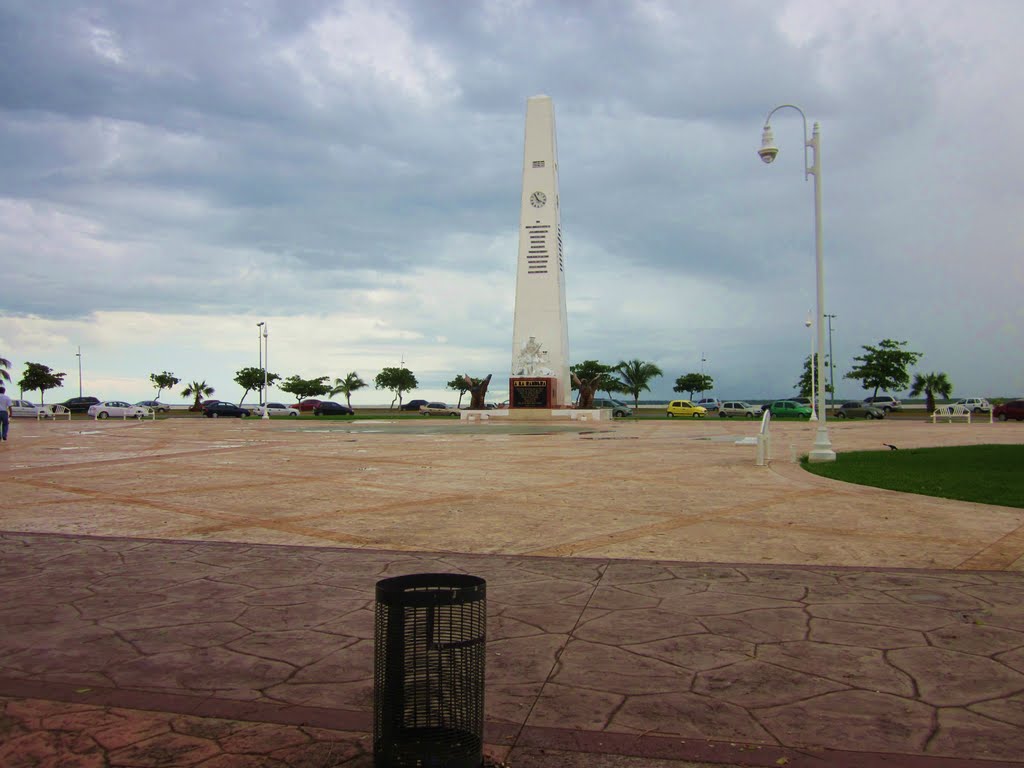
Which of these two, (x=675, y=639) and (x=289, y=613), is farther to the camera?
(x=289, y=613)

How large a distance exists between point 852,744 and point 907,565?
3.60 metres

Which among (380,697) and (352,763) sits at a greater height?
(380,697)

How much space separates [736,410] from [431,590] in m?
63.0

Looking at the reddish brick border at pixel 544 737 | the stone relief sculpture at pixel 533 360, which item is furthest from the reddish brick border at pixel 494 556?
the stone relief sculpture at pixel 533 360

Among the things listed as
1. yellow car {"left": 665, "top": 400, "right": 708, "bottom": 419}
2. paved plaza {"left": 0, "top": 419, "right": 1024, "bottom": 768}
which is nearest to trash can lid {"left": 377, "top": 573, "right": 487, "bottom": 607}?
paved plaza {"left": 0, "top": 419, "right": 1024, "bottom": 768}

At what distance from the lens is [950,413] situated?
48844 mm

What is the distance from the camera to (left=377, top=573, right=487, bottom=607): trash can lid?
288cm

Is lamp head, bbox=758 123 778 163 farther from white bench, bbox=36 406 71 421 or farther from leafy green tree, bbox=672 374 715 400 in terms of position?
leafy green tree, bbox=672 374 715 400

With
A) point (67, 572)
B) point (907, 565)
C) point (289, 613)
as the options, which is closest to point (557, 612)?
A: point (289, 613)

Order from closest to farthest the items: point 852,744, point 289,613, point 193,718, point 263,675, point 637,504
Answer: point 852,744
point 193,718
point 263,675
point 289,613
point 637,504

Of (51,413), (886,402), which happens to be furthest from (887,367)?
(51,413)

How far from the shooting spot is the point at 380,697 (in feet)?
9.49

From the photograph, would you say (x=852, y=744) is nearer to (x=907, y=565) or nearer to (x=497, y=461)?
(x=907, y=565)

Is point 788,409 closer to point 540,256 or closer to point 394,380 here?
point 540,256
